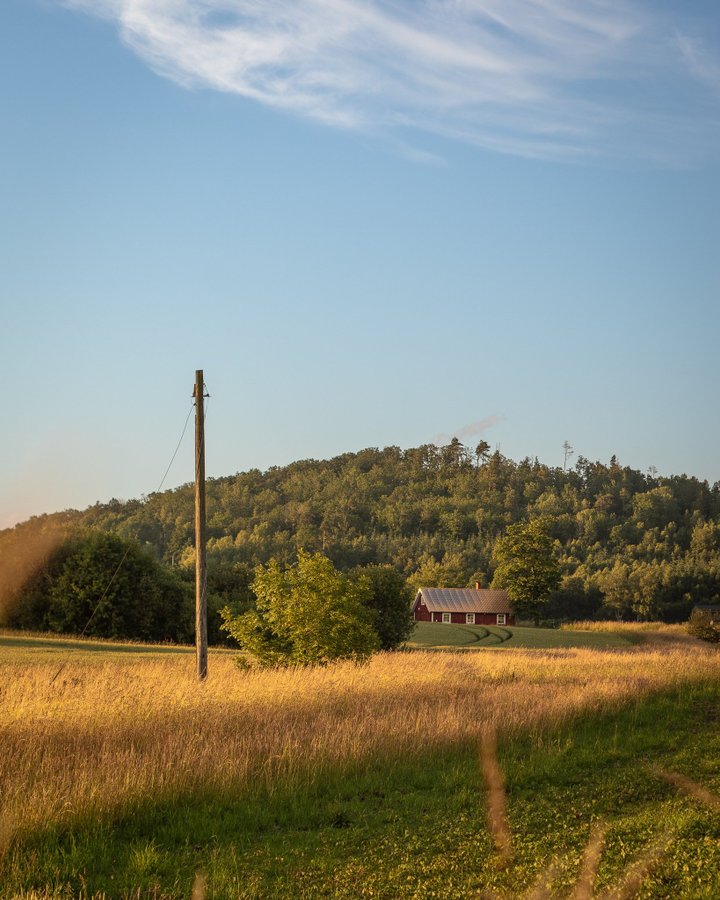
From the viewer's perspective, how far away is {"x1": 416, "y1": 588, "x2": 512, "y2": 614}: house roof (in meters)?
95.1

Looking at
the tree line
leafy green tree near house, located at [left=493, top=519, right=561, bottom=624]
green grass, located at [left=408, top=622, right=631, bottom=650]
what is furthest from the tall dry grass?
leafy green tree near house, located at [left=493, top=519, right=561, bottom=624]

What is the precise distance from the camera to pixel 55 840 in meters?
8.60

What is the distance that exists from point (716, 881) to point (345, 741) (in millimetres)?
5901

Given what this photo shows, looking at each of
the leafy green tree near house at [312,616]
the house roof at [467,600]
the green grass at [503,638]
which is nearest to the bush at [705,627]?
the green grass at [503,638]

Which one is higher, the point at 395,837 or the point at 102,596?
the point at 102,596

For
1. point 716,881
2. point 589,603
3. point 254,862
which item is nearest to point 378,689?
point 254,862

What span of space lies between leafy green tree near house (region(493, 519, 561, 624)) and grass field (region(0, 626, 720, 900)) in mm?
76434

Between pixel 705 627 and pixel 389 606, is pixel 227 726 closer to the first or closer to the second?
pixel 389 606

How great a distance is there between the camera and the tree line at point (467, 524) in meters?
103

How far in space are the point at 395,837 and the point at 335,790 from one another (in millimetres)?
2027

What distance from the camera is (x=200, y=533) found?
22.2 m

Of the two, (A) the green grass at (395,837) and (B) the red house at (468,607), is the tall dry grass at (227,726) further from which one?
(B) the red house at (468,607)

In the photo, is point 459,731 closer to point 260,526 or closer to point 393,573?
point 393,573

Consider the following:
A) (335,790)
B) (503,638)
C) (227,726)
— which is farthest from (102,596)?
(335,790)
